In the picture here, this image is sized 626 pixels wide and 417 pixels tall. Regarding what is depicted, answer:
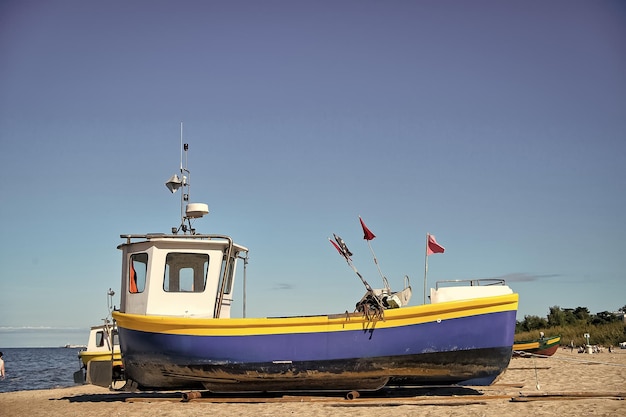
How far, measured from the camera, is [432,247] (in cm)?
1370

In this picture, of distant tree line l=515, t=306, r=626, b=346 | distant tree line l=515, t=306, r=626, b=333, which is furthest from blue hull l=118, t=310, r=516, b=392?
distant tree line l=515, t=306, r=626, b=333

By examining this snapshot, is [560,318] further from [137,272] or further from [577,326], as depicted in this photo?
[137,272]

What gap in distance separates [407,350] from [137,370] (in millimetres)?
6062

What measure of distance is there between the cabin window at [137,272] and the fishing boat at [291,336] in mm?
23

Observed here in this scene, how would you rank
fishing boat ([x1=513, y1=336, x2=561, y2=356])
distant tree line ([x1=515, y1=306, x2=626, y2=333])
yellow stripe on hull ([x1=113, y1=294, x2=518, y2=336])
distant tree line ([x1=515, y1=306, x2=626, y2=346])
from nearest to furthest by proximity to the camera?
1. yellow stripe on hull ([x1=113, y1=294, x2=518, y2=336])
2. fishing boat ([x1=513, y1=336, x2=561, y2=356])
3. distant tree line ([x1=515, y1=306, x2=626, y2=346])
4. distant tree line ([x1=515, y1=306, x2=626, y2=333])

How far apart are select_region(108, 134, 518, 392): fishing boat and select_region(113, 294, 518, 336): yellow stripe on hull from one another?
2 centimetres

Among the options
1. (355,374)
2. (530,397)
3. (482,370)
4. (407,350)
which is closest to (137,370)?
(355,374)

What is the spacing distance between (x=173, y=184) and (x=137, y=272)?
2505 millimetres

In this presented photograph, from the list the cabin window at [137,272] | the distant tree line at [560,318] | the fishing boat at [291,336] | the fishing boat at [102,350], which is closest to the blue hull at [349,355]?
the fishing boat at [291,336]

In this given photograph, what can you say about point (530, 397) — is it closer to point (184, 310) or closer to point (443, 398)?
point (443, 398)

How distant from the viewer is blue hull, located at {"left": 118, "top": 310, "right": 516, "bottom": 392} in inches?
494

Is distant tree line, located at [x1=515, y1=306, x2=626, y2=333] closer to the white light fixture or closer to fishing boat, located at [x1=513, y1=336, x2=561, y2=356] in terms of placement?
fishing boat, located at [x1=513, y1=336, x2=561, y2=356]

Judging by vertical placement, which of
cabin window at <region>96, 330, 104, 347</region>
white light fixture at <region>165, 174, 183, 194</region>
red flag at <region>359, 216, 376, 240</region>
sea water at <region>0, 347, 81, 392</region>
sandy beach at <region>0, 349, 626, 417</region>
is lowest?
sea water at <region>0, 347, 81, 392</region>

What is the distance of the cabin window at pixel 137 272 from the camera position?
1399 centimetres
